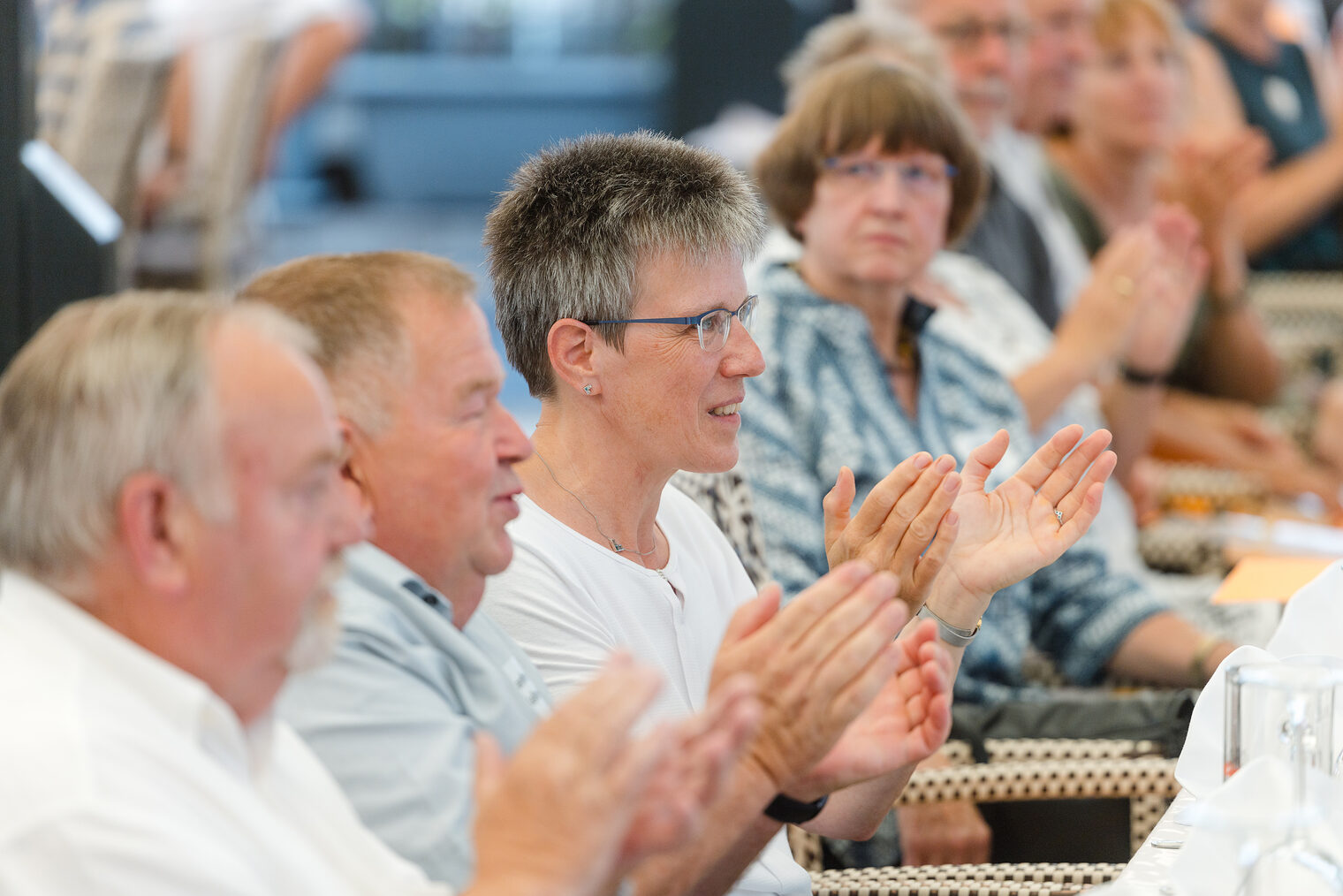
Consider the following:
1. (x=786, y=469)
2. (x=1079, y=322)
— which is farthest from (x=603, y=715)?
(x=1079, y=322)

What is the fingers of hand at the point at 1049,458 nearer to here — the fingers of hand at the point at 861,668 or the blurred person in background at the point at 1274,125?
the fingers of hand at the point at 861,668

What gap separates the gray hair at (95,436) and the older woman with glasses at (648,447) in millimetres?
666

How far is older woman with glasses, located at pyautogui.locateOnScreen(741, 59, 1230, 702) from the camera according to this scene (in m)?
2.42

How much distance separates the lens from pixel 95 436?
0.94 m

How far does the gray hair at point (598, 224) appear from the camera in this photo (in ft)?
5.58

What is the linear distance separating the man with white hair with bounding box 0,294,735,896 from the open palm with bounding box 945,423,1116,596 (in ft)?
2.71

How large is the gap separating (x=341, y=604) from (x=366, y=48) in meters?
9.89

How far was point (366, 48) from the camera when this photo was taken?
34.5 ft

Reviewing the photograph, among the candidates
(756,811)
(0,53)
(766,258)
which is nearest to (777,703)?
(756,811)

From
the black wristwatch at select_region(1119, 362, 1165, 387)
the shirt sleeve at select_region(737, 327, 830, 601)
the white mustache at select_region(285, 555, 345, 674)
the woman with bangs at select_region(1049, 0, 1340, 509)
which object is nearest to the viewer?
the white mustache at select_region(285, 555, 345, 674)

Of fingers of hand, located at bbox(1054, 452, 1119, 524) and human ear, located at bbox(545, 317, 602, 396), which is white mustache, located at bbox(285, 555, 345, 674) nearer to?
human ear, located at bbox(545, 317, 602, 396)

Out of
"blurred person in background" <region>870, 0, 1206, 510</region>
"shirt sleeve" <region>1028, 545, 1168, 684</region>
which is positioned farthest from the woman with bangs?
"shirt sleeve" <region>1028, 545, 1168, 684</region>

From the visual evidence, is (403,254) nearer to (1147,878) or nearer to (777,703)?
(777,703)

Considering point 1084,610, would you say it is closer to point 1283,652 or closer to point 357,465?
point 1283,652
